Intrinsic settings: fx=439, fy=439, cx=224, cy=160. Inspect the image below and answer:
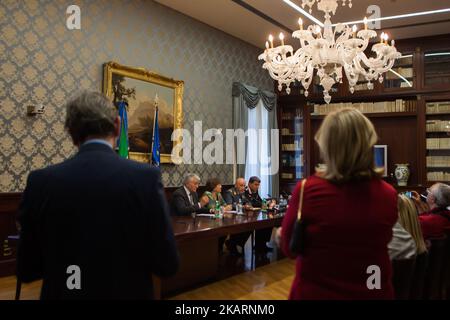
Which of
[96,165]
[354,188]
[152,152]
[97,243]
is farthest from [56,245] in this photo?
[152,152]

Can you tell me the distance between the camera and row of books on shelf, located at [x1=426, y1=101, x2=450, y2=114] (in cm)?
807

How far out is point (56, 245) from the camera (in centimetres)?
141

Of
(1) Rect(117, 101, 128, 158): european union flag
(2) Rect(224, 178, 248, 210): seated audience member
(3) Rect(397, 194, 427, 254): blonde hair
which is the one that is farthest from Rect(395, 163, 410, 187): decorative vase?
(3) Rect(397, 194, 427, 254): blonde hair

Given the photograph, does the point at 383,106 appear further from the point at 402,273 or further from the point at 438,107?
the point at 402,273

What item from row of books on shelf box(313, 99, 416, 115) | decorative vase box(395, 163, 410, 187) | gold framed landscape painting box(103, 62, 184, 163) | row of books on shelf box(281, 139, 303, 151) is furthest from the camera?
row of books on shelf box(281, 139, 303, 151)

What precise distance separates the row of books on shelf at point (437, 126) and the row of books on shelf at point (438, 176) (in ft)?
2.63

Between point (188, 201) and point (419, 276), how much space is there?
3.38 metres

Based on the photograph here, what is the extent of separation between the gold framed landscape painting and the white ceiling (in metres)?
1.26

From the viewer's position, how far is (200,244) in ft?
15.9

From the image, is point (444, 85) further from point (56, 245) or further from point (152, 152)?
point (56, 245)

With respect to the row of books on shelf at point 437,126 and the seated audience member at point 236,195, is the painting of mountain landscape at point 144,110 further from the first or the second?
the row of books on shelf at point 437,126

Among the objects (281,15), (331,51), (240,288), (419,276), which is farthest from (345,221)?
(281,15)

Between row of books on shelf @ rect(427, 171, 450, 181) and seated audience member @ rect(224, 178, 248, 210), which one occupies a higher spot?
row of books on shelf @ rect(427, 171, 450, 181)

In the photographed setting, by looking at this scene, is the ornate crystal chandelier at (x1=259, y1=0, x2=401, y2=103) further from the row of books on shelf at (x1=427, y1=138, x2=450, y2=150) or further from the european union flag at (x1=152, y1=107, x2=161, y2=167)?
the row of books on shelf at (x1=427, y1=138, x2=450, y2=150)
